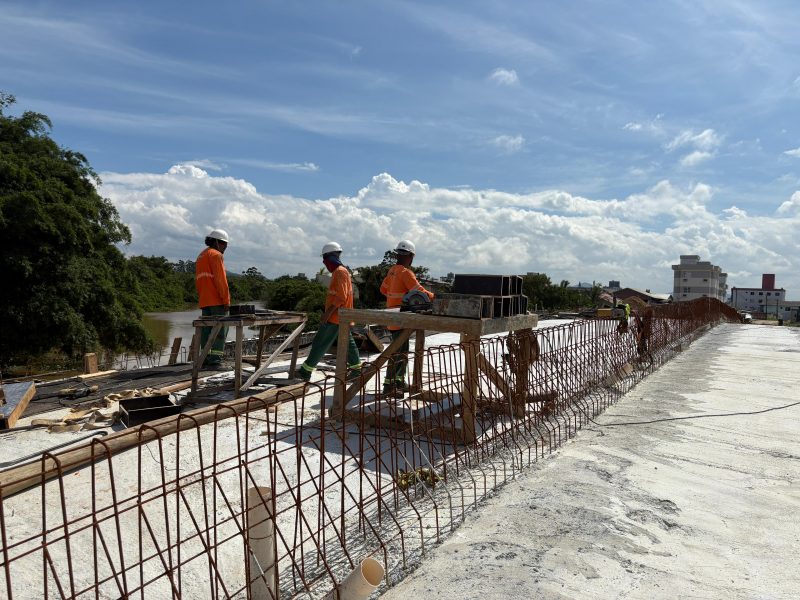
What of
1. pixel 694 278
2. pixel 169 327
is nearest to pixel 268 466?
pixel 169 327

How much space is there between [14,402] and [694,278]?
8316 cm

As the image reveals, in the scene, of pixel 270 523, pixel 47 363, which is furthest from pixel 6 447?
pixel 47 363

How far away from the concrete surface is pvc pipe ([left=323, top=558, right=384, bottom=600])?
0.33m

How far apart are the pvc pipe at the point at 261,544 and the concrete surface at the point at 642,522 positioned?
600 mm

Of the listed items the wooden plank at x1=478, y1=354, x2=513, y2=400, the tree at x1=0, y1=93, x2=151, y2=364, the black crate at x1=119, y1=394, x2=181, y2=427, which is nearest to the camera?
the wooden plank at x1=478, y1=354, x2=513, y2=400

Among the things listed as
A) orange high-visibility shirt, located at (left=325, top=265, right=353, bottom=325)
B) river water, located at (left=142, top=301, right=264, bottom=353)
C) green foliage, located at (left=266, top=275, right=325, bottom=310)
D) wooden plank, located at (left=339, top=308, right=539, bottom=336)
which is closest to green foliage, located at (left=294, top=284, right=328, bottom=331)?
green foliage, located at (left=266, top=275, right=325, bottom=310)

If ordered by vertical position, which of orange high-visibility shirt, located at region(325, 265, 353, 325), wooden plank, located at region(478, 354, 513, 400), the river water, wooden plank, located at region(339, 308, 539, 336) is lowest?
the river water

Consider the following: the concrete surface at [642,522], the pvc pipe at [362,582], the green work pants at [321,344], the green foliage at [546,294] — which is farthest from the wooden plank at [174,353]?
the green foliage at [546,294]

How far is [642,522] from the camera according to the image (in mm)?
3736

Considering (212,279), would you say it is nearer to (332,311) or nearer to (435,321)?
(332,311)

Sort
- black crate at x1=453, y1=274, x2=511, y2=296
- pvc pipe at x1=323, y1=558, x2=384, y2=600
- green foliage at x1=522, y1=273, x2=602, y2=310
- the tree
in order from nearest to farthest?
1. pvc pipe at x1=323, y1=558, x2=384, y2=600
2. black crate at x1=453, y1=274, x2=511, y2=296
3. the tree
4. green foliage at x1=522, y1=273, x2=602, y2=310

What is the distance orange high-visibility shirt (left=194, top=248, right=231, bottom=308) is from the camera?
7.13m

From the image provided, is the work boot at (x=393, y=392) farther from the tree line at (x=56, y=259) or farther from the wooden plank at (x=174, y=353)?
the tree line at (x=56, y=259)

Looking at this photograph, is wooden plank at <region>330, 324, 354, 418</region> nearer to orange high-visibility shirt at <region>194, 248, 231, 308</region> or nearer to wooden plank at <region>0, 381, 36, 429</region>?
A: orange high-visibility shirt at <region>194, 248, 231, 308</region>
